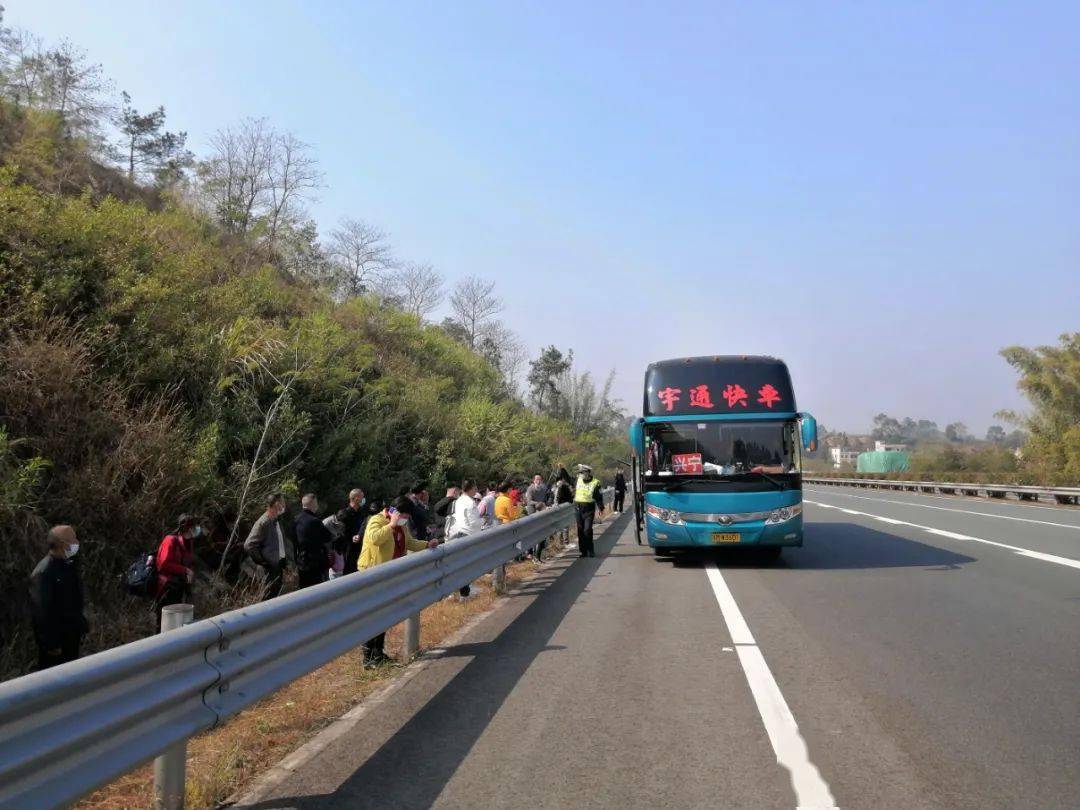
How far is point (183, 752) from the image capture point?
13.3ft

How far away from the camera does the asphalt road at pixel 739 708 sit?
435 cm

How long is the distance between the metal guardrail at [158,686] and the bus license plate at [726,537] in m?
8.39

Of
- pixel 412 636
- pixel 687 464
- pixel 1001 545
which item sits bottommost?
pixel 412 636

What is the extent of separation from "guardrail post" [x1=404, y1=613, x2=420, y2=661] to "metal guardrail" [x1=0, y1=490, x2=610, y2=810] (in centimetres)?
127

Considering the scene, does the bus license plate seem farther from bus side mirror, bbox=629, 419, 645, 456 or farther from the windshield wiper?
bus side mirror, bbox=629, 419, 645, 456

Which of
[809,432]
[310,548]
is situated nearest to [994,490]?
[809,432]

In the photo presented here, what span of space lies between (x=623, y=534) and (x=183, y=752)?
19.9 metres

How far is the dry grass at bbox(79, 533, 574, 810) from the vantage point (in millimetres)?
4469

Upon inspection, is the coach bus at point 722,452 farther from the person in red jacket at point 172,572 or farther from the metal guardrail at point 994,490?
the metal guardrail at point 994,490

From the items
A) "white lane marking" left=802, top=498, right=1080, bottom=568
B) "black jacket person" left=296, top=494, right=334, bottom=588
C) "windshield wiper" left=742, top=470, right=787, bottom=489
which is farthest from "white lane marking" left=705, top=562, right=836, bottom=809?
"white lane marking" left=802, top=498, right=1080, bottom=568

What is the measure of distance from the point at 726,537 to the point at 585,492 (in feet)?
14.2

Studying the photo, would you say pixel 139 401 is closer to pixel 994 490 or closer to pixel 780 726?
pixel 780 726

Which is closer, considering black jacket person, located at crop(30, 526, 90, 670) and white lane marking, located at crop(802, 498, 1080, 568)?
black jacket person, located at crop(30, 526, 90, 670)

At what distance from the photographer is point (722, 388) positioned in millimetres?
14758
